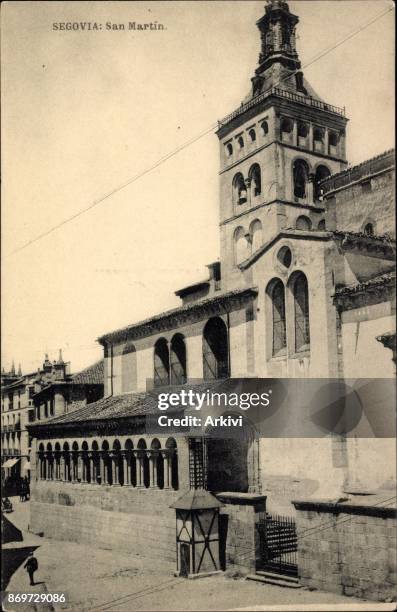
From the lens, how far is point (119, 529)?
23500 millimetres

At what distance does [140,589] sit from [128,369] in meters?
15.0

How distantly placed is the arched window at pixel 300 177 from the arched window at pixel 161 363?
33.2 ft

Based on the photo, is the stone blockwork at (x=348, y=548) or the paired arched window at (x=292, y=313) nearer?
the stone blockwork at (x=348, y=548)

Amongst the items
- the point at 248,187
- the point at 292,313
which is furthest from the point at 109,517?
the point at 248,187

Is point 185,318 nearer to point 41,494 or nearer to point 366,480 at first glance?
point 41,494

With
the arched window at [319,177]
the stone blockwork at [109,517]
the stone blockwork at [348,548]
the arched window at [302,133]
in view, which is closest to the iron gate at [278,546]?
the stone blockwork at [348,548]

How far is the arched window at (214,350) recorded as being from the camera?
25.9m

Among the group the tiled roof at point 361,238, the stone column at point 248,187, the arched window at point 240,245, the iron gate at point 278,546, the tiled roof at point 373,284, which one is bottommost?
the iron gate at point 278,546

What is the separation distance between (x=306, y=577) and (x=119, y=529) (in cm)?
910

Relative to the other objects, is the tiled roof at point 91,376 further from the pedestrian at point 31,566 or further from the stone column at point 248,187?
the pedestrian at point 31,566

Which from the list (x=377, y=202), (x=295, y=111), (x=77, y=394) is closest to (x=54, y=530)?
(x=77, y=394)

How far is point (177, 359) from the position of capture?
2848cm

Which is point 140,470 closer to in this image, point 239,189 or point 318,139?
point 239,189

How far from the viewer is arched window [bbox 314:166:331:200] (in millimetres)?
32469
